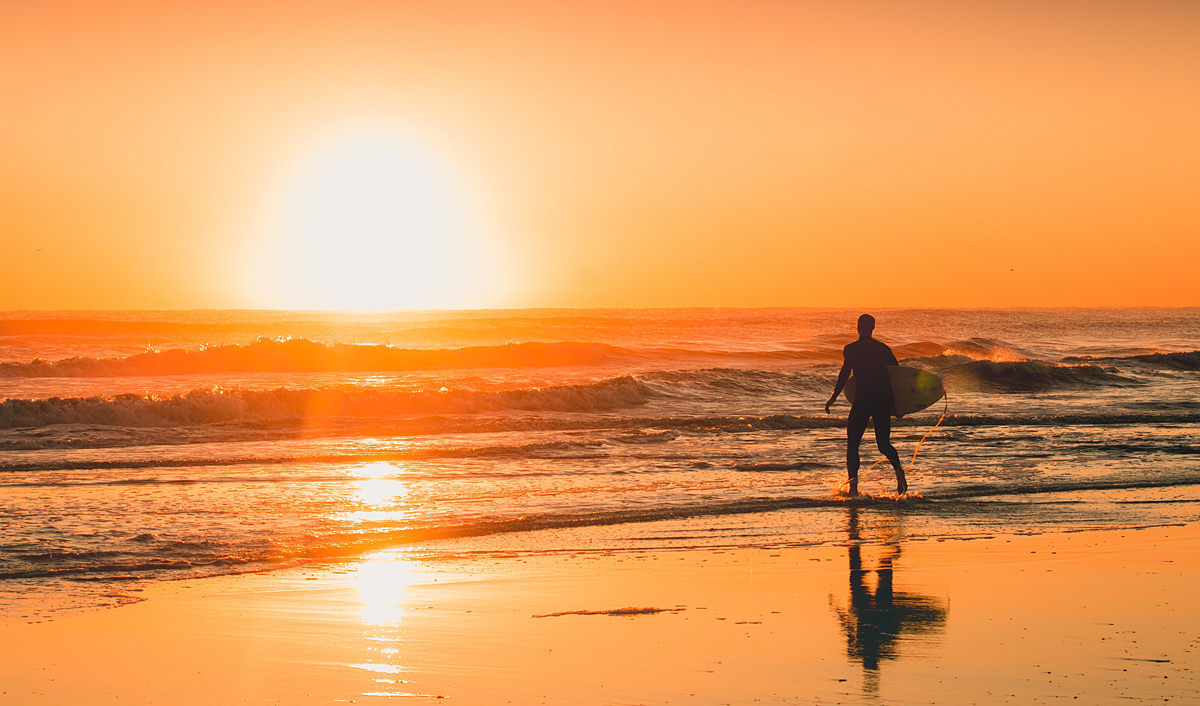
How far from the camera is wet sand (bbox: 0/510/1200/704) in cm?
436

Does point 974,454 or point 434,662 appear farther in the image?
point 974,454

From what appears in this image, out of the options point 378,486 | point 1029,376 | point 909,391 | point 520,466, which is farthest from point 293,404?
point 1029,376

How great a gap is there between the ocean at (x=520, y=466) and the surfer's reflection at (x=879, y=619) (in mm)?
1452

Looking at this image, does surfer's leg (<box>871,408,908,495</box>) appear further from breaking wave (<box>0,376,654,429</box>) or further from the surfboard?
breaking wave (<box>0,376,654,429</box>)

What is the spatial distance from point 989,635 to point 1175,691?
3.34 ft

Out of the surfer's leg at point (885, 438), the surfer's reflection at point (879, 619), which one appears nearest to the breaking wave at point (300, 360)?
the surfer's leg at point (885, 438)

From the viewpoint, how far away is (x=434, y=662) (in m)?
4.77

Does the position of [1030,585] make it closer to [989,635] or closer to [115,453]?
[989,635]

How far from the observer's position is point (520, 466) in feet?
40.7

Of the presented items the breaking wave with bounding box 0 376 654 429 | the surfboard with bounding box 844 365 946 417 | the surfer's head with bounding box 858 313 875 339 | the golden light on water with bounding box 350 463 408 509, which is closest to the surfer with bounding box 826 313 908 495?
the surfer's head with bounding box 858 313 875 339

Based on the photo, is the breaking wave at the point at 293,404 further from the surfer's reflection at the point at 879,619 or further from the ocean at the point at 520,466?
the surfer's reflection at the point at 879,619

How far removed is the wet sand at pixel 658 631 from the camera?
436cm

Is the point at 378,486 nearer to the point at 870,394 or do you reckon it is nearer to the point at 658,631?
the point at 870,394

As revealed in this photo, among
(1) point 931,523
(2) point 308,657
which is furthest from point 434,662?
(1) point 931,523
